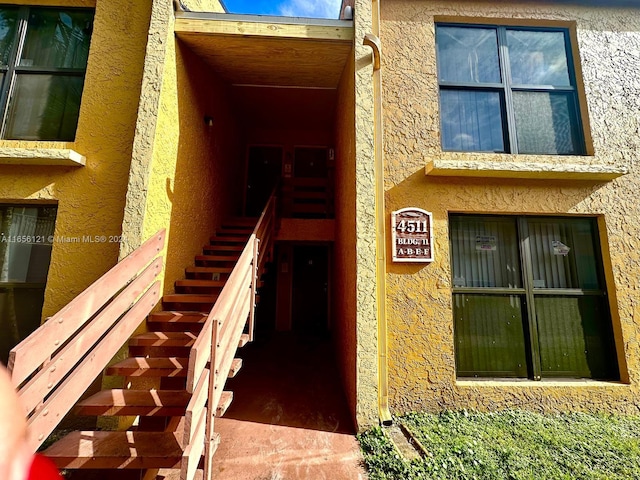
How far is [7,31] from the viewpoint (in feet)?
13.0

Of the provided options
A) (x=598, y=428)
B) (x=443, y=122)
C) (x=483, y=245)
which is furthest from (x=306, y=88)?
(x=598, y=428)

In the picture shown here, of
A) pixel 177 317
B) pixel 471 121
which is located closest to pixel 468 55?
pixel 471 121

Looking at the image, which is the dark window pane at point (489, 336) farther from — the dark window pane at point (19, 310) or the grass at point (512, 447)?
the dark window pane at point (19, 310)

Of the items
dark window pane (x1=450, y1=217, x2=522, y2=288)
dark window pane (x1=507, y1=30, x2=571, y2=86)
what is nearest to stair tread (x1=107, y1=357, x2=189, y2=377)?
dark window pane (x1=450, y1=217, x2=522, y2=288)

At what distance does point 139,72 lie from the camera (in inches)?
150

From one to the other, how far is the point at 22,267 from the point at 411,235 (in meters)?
4.89

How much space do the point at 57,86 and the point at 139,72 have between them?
3.84 ft

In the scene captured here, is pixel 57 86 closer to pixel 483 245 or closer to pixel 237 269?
pixel 237 269

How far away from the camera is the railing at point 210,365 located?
1720mm

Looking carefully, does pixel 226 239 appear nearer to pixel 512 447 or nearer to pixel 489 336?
pixel 489 336

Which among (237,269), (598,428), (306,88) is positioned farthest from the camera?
(306,88)

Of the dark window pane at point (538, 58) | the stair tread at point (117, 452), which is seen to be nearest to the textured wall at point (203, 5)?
the dark window pane at point (538, 58)

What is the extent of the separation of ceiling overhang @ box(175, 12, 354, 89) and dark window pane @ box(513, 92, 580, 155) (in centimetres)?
267

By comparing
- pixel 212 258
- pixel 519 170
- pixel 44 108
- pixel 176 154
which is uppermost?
pixel 44 108
